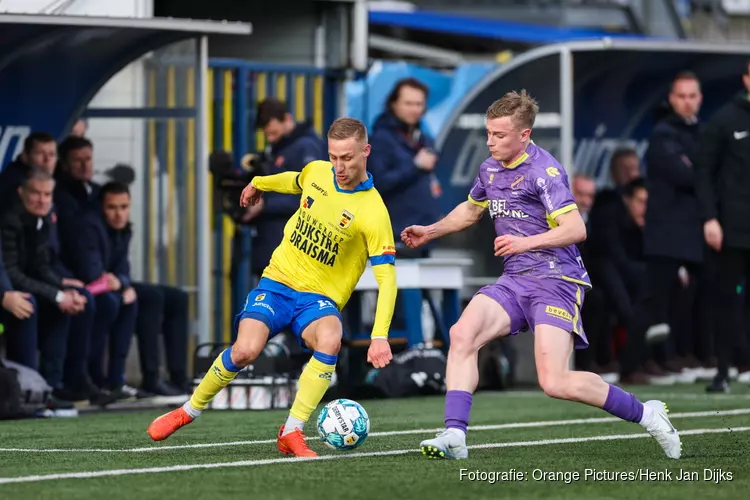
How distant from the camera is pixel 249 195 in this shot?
933cm

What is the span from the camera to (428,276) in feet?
47.6

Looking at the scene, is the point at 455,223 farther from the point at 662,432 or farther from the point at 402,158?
the point at 402,158

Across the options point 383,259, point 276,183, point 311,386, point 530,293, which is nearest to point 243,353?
point 311,386

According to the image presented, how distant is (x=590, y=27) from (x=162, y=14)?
1031 cm

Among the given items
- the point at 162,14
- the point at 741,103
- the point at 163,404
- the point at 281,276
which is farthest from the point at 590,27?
the point at 281,276

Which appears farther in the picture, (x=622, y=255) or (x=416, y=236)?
(x=622, y=255)

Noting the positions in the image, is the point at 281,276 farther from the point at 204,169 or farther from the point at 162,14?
the point at 162,14

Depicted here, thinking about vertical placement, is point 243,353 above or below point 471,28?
below

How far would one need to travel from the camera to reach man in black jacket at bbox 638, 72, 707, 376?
47.9ft

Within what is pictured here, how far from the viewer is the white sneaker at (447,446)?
8.32 meters

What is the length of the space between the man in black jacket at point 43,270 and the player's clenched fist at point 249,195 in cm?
390

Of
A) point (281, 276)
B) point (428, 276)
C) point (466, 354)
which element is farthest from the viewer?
point (428, 276)
